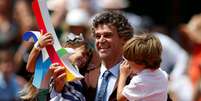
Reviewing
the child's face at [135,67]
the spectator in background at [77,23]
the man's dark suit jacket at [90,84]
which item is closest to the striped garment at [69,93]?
the man's dark suit jacket at [90,84]

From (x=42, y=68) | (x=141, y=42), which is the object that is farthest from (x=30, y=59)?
(x=141, y=42)

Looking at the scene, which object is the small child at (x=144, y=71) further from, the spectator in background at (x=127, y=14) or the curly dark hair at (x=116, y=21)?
the spectator in background at (x=127, y=14)

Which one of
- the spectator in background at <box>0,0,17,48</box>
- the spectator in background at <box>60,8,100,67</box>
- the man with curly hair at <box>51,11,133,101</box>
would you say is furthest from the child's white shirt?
the spectator in background at <box>0,0,17,48</box>

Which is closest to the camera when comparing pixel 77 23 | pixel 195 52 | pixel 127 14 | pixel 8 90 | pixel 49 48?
pixel 49 48

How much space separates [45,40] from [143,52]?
2.54ft

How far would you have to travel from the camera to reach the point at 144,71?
25.4 ft

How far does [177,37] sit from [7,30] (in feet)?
9.76

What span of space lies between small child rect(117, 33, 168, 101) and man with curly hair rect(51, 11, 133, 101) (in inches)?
12.8

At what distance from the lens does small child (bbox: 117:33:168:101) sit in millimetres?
7652

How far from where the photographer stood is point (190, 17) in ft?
54.3

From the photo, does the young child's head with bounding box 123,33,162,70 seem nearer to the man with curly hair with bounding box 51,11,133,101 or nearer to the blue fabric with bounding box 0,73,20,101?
the man with curly hair with bounding box 51,11,133,101

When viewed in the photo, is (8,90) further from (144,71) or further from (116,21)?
(144,71)

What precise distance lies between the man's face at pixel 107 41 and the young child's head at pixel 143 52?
434mm

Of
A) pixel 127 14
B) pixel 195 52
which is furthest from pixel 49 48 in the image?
pixel 127 14
